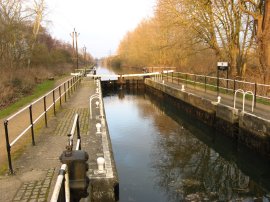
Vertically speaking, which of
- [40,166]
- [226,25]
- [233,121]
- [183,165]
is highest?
[226,25]

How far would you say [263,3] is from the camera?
19047mm

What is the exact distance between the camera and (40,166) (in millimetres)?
6879

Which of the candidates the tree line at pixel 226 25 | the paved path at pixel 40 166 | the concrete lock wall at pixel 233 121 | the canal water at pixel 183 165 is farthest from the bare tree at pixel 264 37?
the paved path at pixel 40 166

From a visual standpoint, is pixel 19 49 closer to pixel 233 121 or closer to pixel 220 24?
pixel 220 24

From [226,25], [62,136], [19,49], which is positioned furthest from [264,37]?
[19,49]

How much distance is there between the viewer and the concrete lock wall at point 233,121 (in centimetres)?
1118

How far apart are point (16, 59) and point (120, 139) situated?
77.8ft

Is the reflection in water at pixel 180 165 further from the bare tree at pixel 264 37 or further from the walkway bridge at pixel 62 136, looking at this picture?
the bare tree at pixel 264 37

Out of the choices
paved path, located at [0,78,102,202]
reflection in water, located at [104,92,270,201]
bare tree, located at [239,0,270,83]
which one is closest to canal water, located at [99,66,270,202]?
reflection in water, located at [104,92,270,201]

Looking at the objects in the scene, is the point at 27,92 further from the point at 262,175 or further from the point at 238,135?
the point at 262,175

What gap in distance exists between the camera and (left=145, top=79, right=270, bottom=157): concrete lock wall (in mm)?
11180

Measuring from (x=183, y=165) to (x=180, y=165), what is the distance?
0.37 ft

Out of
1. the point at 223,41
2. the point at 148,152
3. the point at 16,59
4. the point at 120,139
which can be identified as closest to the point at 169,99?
the point at 223,41

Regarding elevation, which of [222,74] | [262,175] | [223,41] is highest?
[223,41]
